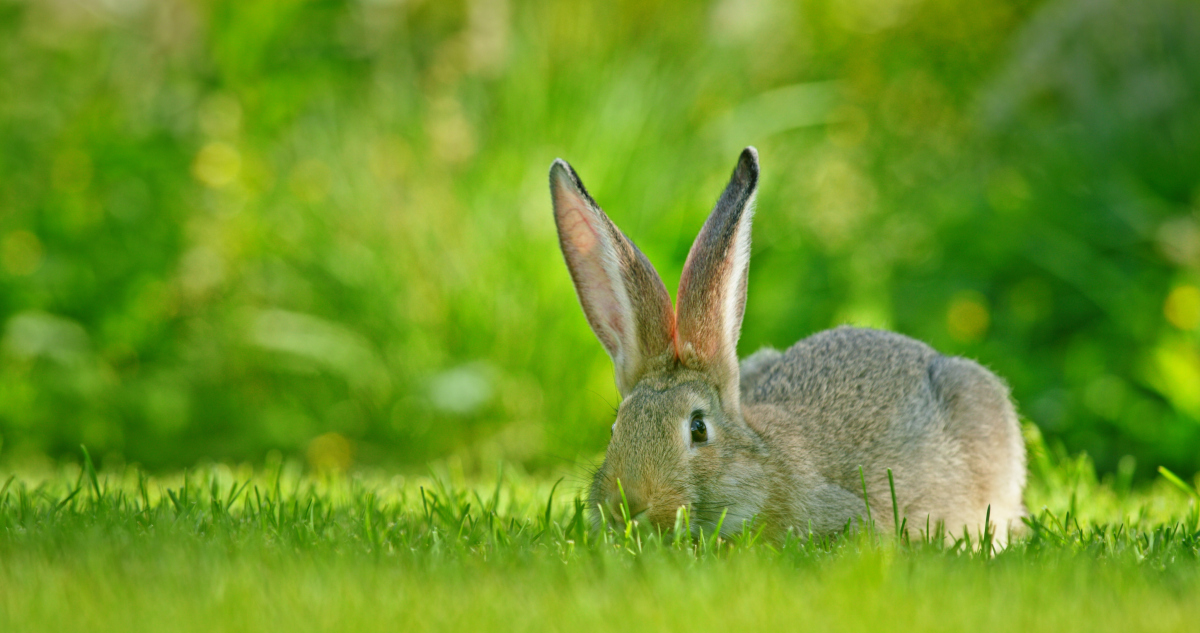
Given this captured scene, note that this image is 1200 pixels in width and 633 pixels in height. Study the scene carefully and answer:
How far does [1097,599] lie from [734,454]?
1154 millimetres

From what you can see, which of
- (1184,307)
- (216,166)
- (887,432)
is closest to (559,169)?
(887,432)

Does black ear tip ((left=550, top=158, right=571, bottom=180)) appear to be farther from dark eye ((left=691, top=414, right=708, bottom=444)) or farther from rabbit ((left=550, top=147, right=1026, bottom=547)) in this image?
dark eye ((left=691, top=414, right=708, bottom=444))

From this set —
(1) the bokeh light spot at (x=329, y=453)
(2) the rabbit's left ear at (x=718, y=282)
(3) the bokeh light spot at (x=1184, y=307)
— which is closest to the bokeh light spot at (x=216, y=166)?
(1) the bokeh light spot at (x=329, y=453)

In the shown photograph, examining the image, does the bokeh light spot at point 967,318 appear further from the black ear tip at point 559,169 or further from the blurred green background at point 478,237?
the black ear tip at point 559,169

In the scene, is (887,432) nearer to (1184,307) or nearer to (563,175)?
(563,175)

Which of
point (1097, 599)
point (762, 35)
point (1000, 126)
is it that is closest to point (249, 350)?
point (762, 35)

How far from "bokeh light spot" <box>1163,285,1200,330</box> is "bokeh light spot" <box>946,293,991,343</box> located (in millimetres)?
970

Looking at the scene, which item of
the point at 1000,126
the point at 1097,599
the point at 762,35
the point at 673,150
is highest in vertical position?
the point at 762,35

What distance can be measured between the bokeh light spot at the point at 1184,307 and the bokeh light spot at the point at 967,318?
0.97m

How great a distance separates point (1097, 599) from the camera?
2.23 meters

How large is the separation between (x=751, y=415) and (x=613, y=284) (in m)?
0.61

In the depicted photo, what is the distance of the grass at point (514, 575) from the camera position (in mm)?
2072

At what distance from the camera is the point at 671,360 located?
133 inches

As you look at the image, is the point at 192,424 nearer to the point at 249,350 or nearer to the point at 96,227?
the point at 249,350
